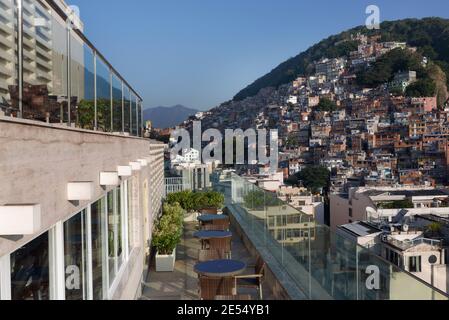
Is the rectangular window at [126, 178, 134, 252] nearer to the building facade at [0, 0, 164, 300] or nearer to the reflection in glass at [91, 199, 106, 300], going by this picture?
the building facade at [0, 0, 164, 300]

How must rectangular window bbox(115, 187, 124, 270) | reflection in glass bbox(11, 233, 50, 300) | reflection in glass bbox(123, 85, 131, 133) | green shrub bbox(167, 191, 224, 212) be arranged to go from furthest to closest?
green shrub bbox(167, 191, 224, 212) → reflection in glass bbox(123, 85, 131, 133) → rectangular window bbox(115, 187, 124, 270) → reflection in glass bbox(11, 233, 50, 300)

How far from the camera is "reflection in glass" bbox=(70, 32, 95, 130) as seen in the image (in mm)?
3020

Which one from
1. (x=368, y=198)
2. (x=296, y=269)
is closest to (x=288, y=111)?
(x=368, y=198)

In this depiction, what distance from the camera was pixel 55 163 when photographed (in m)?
2.25

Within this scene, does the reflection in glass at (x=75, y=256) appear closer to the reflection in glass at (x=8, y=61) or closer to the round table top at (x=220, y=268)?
the reflection in glass at (x=8, y=61)

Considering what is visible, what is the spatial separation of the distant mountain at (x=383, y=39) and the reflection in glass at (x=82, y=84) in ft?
419

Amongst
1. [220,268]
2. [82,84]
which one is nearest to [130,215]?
[220,268]

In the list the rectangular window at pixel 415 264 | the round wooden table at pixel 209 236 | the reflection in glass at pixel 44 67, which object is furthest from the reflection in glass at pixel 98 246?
the rectangular window at pixel 415 264

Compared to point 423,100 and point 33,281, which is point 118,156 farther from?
point 423,100

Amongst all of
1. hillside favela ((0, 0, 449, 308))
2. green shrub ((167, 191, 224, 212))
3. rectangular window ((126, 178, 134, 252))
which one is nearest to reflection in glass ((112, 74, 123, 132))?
hillside favela ((0, 0, 449, 308))

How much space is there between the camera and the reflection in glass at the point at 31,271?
192 centimetres

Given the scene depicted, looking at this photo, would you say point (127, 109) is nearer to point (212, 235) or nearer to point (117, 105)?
point (117, 105)

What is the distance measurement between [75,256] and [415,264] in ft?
114

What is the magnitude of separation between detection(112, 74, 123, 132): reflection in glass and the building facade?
0.84ft
